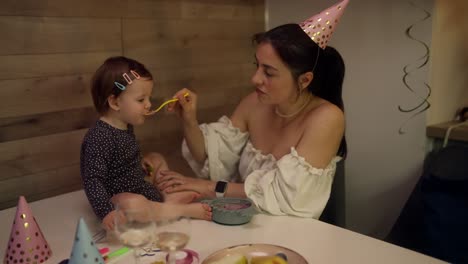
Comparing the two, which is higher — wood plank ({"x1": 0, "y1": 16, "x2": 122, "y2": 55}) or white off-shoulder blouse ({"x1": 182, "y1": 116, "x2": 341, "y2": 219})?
wood plank ({"x1": 0, "y1": 16, "x2": 122, "y2": 55})

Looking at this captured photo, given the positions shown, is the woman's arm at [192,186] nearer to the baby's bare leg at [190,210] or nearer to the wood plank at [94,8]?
the baby's bare leg at [190,210]

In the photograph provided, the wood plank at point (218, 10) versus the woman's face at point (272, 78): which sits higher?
the wood plank at point (218, 10)

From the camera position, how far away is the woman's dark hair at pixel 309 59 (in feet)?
4.22

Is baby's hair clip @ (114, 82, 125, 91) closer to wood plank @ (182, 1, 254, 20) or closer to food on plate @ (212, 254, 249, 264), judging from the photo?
food on plate @ (212, 254, 249, 264)

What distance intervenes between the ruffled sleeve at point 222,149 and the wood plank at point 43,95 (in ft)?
1.50

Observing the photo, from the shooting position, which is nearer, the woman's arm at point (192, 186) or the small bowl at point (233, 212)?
the small bowl at point (233, 212)

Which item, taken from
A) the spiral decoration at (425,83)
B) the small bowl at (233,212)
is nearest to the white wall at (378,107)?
the spiral decoration at (425,83)

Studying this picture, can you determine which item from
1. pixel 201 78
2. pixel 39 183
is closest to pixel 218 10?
pixel 201 78

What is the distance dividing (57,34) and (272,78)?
2.48 feet

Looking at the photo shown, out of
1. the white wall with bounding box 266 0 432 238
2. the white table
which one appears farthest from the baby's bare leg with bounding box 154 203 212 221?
the white wall with bounding box 266 0 432 238

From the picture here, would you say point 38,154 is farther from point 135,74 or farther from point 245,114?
point 245,114

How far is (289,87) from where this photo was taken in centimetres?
133

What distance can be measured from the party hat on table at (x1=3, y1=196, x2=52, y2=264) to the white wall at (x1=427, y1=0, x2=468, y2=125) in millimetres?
1386

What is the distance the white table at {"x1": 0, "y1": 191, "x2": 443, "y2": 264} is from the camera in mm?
956
